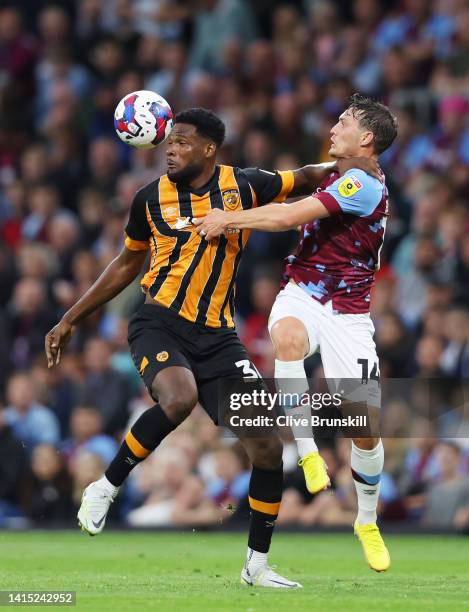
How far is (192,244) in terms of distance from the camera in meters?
8.80

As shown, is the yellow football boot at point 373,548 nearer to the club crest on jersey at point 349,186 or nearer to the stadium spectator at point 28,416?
the club crest on jersey at point 349,186

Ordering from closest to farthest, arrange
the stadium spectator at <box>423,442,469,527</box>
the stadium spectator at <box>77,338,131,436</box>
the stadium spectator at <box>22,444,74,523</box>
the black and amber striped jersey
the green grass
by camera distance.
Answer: the green grass < the black and amber striped jersey < the stadium spectator at <box>423,442,469,527</box> < the stadium spectator at <box>22,444,74,523</box> < the stadium spectator at <box>77,338,131,436</box>

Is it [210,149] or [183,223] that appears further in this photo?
[210,149]

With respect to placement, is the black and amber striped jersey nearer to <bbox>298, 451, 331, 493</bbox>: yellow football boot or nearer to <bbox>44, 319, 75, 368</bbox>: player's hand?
<bbox>44, 319, 75, 368</bbox>: player's hand

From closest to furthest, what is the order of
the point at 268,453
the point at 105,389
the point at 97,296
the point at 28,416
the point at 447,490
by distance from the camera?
the point at 268,453 → the point at 97,296 → the point at 447,490 → the point at 105,389 → the point at 28,416

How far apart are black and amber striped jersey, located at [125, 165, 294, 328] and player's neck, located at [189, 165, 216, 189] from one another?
0.03m

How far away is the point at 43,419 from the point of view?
49.3 ft

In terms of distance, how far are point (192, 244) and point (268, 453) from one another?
137 cm

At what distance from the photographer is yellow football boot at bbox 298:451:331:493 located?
852 cm

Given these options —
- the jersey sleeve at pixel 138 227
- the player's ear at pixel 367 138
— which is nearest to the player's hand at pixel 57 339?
the jersey sleeve at pixel 138 227

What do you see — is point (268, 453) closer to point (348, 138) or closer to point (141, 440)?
point (141, 440)

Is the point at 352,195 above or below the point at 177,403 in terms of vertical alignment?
above

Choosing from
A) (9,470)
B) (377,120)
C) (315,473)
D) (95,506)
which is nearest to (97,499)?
(95,506)

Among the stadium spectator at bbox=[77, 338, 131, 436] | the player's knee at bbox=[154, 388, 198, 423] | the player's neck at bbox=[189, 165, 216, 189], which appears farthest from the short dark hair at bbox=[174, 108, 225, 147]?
the stadium spectator at bbox=[77, 338, 131, 436]
